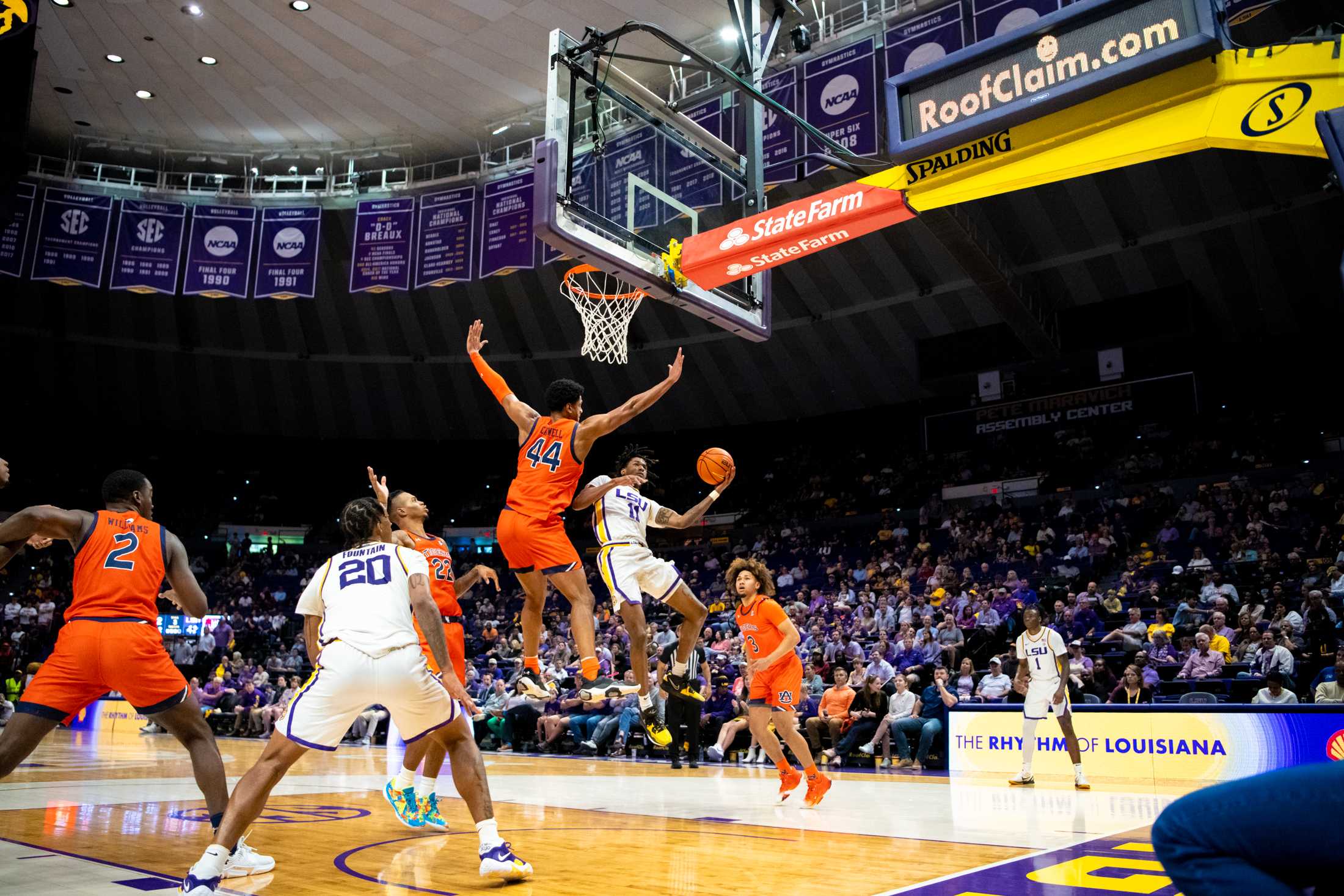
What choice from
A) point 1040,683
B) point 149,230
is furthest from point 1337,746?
point 149,230

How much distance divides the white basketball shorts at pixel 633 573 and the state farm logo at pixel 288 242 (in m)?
15.2

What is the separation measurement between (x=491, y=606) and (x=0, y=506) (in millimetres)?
14593

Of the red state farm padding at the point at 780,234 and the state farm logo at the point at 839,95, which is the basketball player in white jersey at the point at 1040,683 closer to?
the red state farm padding at the point at 780,234

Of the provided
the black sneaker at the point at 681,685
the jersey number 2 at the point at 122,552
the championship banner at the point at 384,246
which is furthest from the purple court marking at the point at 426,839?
the championship banner at the point at 384,246

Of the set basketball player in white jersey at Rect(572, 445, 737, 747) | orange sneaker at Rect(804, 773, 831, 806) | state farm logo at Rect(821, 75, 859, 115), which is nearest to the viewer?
basketball player in white jersey at Rect(572, 445, 737, 747)

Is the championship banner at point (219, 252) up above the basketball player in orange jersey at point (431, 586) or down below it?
above

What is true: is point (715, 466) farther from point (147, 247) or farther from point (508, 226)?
point (147, 247)

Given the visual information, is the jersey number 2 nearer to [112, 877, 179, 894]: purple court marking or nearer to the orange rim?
[112, 877, 179, 894]: purple court marking

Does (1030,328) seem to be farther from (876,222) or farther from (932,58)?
(876,222)

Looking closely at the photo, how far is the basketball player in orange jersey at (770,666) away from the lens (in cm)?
816

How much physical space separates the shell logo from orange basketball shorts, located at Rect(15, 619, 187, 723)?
9.37m

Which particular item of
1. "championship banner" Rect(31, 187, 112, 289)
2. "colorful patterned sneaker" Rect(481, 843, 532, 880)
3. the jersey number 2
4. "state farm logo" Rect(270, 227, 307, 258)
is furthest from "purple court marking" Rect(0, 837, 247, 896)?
"championship banner" Rect(31, 187, 112, 289)

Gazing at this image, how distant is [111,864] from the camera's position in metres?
5.01

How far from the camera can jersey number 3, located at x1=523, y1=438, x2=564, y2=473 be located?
6.43 metres
